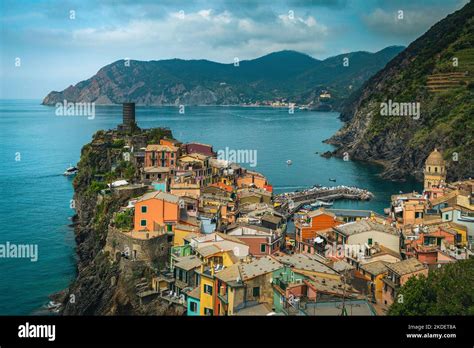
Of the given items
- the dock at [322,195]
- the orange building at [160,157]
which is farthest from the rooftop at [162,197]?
the dock at [322,195]

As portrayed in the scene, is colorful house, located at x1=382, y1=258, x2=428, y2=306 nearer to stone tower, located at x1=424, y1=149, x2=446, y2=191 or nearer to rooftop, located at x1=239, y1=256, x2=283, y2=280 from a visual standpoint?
rooftop, located at x1=239, y1=256, x2=283, y2=280

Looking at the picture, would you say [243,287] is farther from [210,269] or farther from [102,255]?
[102,255]

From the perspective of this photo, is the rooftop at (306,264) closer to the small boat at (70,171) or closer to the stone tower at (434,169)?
the stone tower at (434,169)

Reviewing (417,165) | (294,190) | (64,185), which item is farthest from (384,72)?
(64,185)

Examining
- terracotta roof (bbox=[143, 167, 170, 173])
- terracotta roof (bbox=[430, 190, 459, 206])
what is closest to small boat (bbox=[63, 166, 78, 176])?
terracotta roof (bbox=[143, 167, 170, 173])

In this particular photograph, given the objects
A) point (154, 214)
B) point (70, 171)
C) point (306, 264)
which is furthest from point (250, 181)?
point (70, 171)
